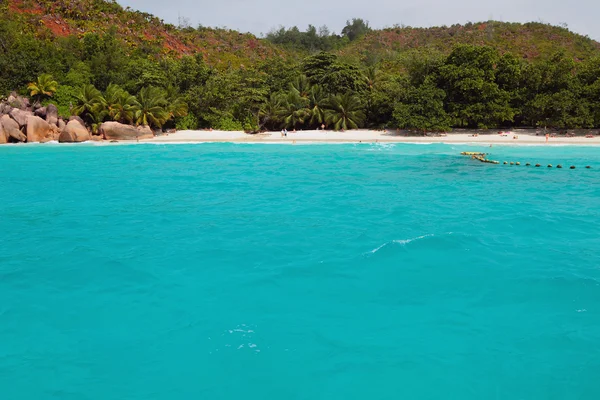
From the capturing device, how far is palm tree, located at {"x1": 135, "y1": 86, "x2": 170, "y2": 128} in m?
36.1

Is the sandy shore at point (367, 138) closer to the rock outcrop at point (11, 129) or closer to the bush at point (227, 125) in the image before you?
the bush at point (227, 125)

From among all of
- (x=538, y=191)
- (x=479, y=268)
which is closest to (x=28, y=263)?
(x=479, y=268)

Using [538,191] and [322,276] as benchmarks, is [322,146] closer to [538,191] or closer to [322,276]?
[538,191]

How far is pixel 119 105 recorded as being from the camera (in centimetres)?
3578

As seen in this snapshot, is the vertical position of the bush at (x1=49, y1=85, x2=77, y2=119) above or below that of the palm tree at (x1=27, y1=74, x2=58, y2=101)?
below

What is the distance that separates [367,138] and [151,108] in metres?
17.0

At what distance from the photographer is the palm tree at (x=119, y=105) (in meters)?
35.8

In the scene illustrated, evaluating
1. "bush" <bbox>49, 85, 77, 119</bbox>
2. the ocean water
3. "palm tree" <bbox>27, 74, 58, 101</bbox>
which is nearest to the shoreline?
"bush" <bbox>49, 85, 77, 119</bbox>

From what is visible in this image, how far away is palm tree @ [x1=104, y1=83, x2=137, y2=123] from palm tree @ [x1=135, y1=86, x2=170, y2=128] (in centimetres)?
49

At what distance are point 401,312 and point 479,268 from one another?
9.44 ft

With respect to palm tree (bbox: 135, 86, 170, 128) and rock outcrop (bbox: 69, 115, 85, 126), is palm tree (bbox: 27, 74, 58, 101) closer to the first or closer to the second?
rock outcrop (bbox: 69, 115, 85, 126)

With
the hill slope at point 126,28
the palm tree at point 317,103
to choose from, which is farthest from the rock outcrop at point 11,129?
the palm tree at point 317,103

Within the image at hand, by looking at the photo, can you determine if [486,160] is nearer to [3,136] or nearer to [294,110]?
[294,110]

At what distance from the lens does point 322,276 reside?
32.1ft
